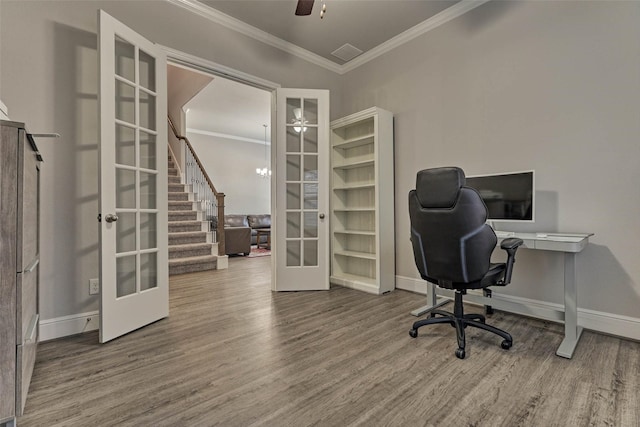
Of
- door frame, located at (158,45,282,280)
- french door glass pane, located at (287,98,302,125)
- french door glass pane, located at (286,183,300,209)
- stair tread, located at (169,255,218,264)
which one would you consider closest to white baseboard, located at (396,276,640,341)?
french door glass pane, located at (286,183,300,209)

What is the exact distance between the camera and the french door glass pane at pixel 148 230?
8.13 feet

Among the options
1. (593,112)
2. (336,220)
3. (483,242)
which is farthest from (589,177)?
(336,220)

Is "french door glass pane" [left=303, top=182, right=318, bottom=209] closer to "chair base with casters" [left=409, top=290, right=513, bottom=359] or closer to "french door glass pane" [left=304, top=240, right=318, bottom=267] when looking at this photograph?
"french door glass pane" [left=304, top=240, right=318, bottom=267]

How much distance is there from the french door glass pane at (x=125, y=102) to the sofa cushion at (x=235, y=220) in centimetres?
564

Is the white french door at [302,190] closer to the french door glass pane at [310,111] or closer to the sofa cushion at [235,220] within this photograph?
the french door glass pane at [310,111]

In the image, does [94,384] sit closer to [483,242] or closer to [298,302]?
[298,302]

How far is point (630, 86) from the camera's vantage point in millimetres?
2135

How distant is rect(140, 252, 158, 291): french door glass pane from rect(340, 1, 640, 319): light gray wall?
2890mm

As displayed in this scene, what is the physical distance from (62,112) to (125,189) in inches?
28.0

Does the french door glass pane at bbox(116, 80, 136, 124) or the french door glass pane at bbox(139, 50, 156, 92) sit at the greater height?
the french door glass pane at bbox(139, 50, 156, 92)

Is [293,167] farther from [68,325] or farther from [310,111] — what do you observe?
[68,325]

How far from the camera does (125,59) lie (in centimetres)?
236

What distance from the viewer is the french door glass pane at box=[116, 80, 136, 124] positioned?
7.60ft

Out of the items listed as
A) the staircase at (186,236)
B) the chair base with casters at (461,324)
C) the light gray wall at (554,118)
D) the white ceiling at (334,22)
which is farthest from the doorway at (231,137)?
the chair base with casters at (461,324)
